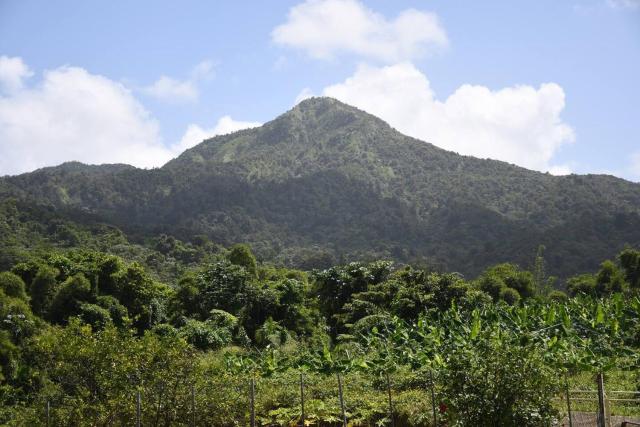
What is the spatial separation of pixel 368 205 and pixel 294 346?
319 feet

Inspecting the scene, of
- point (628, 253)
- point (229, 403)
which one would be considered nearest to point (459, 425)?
point (229, 403)

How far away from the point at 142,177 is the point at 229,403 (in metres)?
116

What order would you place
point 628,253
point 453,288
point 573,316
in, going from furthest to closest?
point 628,253 → point 453,288 → point 573,316

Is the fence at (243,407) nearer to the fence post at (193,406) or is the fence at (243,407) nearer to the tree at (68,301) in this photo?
the fence post at (193,406)

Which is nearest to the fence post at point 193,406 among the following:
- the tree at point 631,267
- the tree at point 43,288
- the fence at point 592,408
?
the fence at point 592,408

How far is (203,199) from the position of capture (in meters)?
117

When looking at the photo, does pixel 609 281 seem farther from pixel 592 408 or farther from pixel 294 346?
pixel 592 408

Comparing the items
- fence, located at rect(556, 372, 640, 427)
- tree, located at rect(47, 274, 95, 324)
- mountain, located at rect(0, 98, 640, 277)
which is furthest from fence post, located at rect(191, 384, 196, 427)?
mountain, located at rect(0, 98, 640, 277)

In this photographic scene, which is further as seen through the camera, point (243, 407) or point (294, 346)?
point (294, 346)

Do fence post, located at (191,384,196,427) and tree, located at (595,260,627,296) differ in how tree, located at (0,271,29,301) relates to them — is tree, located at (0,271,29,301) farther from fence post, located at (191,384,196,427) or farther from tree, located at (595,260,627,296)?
tree, located at (595,260,627,296)

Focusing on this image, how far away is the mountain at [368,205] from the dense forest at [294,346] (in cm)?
4688

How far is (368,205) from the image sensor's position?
395 feet

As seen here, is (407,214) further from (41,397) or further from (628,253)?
(41,397)

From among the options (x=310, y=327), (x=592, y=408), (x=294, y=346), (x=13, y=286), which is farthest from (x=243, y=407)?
(x=13, y=286)
